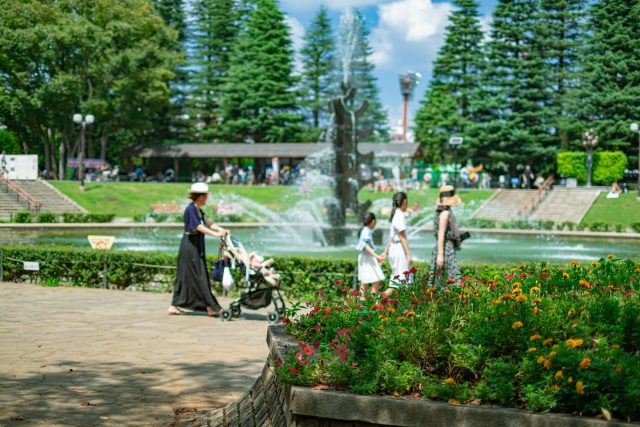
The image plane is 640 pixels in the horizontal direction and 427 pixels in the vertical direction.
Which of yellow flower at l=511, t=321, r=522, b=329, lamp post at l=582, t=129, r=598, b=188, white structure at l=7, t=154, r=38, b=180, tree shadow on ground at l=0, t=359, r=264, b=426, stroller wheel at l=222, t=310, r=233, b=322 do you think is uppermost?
lamp post at l=582, t=129, r=598, b=188

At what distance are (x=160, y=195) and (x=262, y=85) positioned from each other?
717 inches

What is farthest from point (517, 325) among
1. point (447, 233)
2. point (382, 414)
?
point (447, 233)

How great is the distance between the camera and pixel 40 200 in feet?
131

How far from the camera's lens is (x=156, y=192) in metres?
45.1

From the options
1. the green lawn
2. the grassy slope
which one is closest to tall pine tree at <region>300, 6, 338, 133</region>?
the grassy slope

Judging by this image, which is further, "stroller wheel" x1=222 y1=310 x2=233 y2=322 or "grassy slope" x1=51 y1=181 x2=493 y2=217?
"grassy slope" x1=51 y1=181 x2=493 y2=217

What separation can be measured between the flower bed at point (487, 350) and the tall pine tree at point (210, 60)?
58339 millimetres

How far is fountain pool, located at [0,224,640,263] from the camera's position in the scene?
2123 centimetres

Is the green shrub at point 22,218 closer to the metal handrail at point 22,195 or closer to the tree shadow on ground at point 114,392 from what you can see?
the metal handrail at point 22,195

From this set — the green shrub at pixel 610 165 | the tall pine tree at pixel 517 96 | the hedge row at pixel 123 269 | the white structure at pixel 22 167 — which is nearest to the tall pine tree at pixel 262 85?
the tall pine tree at pixel 517 96

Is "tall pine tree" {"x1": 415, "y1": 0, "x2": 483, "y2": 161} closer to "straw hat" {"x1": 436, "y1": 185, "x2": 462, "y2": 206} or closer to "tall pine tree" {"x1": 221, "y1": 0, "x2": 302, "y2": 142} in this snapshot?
"tall pine tree" {"x1": 221, "y1": 0, "x2": 302, "y2": 142}

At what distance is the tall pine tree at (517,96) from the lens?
1908 inches

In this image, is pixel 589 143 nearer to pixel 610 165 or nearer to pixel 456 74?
pixel 610 165

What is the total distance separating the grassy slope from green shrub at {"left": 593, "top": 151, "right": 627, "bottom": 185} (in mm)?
6702
